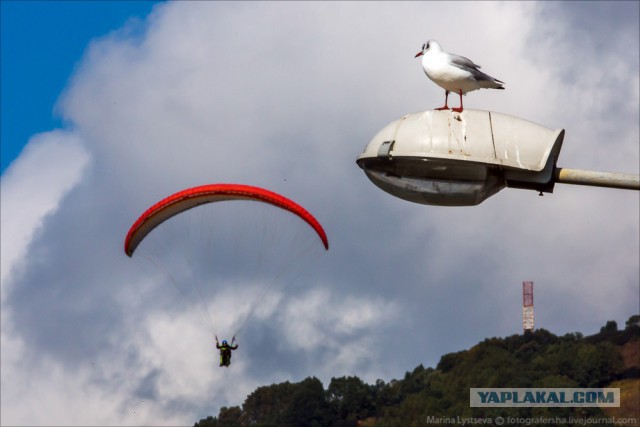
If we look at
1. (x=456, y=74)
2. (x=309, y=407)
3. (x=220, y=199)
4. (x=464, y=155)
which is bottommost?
(x=464, y=155)

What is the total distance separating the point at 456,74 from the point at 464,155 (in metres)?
7.99

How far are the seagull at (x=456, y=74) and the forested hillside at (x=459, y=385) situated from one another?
134 meters

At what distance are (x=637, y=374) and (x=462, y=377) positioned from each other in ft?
60.2

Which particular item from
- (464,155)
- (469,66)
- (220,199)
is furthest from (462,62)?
(220,199)

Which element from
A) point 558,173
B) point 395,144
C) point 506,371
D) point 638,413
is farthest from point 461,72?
point 506,371

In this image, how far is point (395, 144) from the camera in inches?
1069

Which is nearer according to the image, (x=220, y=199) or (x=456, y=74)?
(x=456, y=74)

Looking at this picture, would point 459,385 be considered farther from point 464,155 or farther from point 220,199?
point 464,155

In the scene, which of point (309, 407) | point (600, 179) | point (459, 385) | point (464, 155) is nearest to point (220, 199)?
point (464, 155)

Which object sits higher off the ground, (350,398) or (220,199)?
(350,398)

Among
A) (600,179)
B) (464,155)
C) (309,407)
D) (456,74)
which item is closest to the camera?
(600,179)

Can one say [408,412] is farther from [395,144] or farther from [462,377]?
[395,144]

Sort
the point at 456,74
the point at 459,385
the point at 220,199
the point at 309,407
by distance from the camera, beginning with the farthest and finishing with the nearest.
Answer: the point at 309,407 → the point at 459,385 → the point at 220,199 → the point at 456,74

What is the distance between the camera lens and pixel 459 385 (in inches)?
6988
